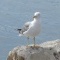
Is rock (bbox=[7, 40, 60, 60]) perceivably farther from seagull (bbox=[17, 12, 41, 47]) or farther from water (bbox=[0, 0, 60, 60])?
water (bbox=[0, 0, 60, 60])

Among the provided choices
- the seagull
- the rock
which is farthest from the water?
the rock

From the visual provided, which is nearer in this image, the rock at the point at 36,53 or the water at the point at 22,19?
the rock at the point at 36,53

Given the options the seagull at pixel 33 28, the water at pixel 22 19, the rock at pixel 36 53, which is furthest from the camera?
the water at pixel 22 19

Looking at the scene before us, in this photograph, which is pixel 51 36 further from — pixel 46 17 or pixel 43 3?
pixel 43 3

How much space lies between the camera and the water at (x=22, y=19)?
19.5m

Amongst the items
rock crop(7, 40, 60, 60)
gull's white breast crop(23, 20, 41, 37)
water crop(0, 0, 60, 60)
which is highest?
water crop(0, 0, 60, 60)

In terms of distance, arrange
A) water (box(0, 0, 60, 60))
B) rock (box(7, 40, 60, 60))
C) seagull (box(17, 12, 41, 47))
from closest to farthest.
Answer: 1. rock (box(7, 40, 60, 60))
2. seagull (box(17, 12, 41, 47))
3. water (box(0, 0, 60, 60))

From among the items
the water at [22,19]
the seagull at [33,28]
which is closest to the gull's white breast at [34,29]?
the seagull at [33,28]

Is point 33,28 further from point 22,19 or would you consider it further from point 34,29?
point 22,19

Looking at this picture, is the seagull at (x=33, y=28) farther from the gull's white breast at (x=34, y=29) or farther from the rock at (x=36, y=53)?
the rock at (x=36, y=53)

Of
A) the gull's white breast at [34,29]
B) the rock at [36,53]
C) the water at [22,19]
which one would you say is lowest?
the rock at [36,53]

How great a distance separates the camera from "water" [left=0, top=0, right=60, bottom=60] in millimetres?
19500

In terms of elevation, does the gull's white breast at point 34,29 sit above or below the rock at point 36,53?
above

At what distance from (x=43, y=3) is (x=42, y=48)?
61.2ft
